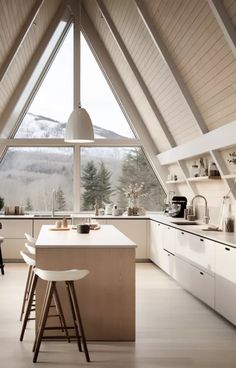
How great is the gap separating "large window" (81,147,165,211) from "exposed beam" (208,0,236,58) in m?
4.89

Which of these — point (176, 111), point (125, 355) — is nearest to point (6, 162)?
point (176, 111)

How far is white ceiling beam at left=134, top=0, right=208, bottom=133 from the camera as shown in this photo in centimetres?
550

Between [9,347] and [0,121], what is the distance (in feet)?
16.2

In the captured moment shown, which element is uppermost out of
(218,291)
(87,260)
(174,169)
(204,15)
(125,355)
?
(204,15)

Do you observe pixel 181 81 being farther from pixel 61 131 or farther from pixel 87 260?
pixel 61 131

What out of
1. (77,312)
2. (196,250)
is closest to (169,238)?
(196,250)

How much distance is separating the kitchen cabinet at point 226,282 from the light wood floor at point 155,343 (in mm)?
167

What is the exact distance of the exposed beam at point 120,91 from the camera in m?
8.29

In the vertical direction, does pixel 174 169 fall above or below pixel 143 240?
above

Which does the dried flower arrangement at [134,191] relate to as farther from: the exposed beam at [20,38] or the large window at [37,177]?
the exposed beam at [20,38]

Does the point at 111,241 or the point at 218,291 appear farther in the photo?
the point at 218,291

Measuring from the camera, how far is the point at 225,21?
3.83 metres

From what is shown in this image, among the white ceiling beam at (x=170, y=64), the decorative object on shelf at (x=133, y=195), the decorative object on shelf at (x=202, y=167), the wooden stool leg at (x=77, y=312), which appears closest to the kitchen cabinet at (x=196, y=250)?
the decorative object on shelf at (x=202, y=167)

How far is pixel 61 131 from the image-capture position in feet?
28.0
